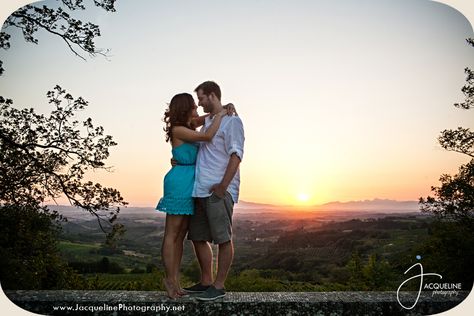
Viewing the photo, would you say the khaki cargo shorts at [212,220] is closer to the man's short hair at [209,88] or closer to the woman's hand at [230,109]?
the woman's hand at [230,109]

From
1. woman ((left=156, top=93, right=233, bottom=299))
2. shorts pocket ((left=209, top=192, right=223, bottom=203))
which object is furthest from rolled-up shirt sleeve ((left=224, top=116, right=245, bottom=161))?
shorts pocket ((left=209, top=192, right=223, bottom=203))

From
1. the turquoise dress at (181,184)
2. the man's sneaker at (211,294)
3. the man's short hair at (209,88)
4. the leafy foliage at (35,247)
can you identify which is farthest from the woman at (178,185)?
the leafy foliage at (35,247)

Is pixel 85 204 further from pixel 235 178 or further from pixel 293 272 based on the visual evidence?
pixel 293 272

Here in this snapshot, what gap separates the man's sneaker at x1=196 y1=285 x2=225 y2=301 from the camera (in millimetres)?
4730

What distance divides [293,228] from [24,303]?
4.43 metres

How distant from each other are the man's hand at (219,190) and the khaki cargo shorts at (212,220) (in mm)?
44

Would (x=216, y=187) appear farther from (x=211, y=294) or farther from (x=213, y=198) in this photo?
(x=211, y=294)

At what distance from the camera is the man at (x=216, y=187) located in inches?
184

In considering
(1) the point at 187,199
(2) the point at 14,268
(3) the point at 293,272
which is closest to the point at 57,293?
(2) the point at 14,268

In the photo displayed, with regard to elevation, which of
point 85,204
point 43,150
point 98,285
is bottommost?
point 98,285

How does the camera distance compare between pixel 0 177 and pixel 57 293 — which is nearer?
pixel 57 293

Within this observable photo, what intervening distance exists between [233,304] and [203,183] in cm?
116

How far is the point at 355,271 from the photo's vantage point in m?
6.84

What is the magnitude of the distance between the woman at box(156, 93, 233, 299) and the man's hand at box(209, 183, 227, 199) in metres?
0.23
